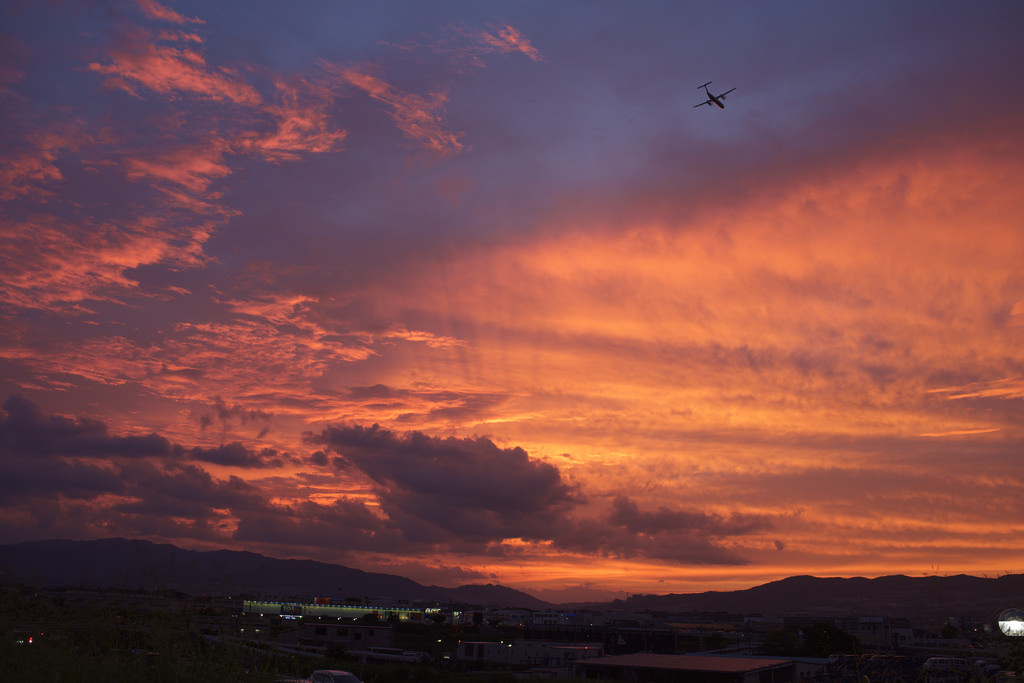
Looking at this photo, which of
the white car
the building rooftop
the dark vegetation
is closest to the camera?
the dark vegetation

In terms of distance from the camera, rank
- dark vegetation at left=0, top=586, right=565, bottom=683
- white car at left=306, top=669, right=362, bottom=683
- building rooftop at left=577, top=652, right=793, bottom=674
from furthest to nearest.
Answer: building rooftop at left=577, top=652, right=793, bottom=674, white car at left=306, top=669, right=362, bottom=683, dark vegetation at left=0, top=586, right=565, bottom=683

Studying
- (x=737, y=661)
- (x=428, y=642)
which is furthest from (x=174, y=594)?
(x=428, y=642)

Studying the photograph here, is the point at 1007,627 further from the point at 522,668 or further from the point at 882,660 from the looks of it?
the point at 522,668

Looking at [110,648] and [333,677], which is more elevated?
[110,648]

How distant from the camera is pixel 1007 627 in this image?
1688 cm

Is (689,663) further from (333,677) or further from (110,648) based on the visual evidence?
(110,648)

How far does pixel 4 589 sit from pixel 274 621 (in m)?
4.94

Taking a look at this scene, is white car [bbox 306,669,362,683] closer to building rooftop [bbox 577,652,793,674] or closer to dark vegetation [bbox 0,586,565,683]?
dark vegetation [bbox 0,586,565,683]

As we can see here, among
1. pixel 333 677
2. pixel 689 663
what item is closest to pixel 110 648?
pixel 333 677

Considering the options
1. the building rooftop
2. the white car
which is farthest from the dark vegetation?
the building rooftop

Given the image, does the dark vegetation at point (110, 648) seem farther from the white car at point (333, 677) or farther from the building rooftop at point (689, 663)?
the building rooftop at point (689, 663)

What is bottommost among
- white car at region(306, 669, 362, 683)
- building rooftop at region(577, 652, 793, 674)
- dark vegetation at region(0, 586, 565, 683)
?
building rooftop at region(577, 652, 793, 674)

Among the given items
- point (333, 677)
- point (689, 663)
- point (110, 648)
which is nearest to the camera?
point (110, 648)

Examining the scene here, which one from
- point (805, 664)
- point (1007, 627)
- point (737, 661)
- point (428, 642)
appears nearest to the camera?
point (1007, 627)
